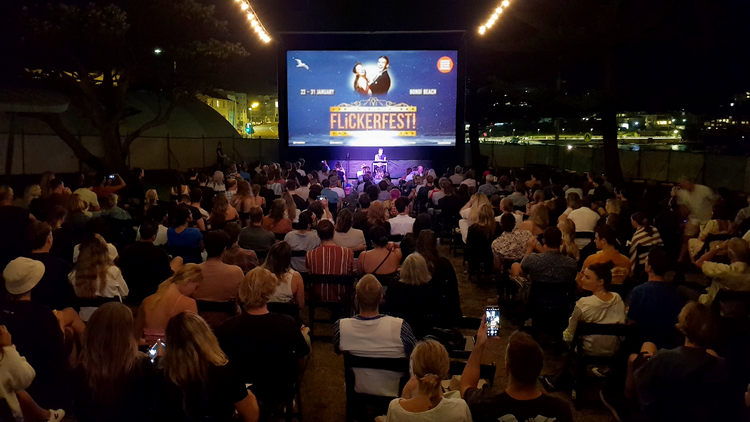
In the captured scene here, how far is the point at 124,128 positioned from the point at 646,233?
2328 cm

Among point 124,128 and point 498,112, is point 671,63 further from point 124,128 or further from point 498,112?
point 124,128

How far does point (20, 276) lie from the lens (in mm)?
3584

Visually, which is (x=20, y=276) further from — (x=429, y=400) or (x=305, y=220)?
(x=305, y=220)

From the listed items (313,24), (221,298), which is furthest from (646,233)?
Result: (313,24)

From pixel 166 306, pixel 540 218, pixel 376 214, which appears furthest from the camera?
pixel 376 214

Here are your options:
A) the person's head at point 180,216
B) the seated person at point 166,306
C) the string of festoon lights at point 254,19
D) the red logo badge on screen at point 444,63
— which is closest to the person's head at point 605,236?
the seated person at point 166,306

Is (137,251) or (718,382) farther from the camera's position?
(137,251)

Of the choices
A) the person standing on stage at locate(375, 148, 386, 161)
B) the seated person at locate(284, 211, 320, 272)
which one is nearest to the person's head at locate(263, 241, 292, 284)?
the seated person at locate(284, 211, 320, 272)

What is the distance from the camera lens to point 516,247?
664cm

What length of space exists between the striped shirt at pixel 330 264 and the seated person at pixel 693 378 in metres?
3.00

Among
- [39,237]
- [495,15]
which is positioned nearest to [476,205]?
[39,237]

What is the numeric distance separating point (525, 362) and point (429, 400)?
443 millimetres

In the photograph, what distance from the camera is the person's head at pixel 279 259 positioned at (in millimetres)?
4758

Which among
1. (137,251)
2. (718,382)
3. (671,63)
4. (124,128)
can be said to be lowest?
(718,382)
